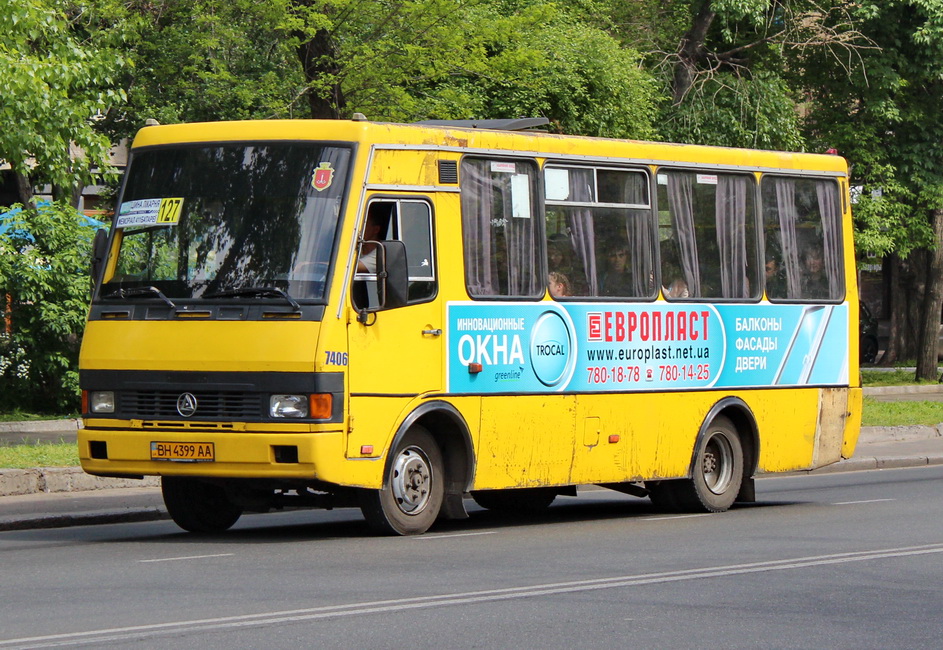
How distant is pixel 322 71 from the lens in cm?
2491

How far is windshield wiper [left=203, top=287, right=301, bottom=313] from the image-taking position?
11.6 m

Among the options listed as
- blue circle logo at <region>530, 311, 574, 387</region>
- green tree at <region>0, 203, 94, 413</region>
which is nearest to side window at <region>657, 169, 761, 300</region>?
blue circle logo at <region>530, 311, 574, 387</region>

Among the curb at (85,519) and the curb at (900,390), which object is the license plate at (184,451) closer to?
the curb at (85,519)

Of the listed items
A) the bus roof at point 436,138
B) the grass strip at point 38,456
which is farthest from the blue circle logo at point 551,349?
the grass strip at point 38,456

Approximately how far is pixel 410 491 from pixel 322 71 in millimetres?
13601

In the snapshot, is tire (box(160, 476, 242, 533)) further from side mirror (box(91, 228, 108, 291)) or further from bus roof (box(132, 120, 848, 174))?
bus roof (box(132, 120, 848, 174))

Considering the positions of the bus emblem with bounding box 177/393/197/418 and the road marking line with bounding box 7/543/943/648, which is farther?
the bus emblem with bounding box 177/393/197/418

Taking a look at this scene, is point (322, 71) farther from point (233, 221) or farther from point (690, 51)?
point (233, 221)

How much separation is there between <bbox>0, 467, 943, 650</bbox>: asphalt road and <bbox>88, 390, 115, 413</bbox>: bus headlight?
0.95 metres

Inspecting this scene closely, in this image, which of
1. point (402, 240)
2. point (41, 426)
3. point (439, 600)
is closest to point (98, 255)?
point (402, 240)

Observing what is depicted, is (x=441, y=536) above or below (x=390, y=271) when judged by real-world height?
below

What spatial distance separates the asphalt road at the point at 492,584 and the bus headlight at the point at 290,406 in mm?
910

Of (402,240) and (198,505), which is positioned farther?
(198,505)

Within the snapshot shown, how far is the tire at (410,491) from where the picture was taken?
39.6ft
